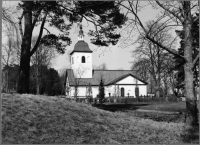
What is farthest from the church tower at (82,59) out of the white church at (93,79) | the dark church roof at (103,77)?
the dark church roof at (103,77)

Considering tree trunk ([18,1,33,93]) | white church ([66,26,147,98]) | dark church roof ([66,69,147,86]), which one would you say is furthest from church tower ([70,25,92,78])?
tree trunk ([18,1,33,93])

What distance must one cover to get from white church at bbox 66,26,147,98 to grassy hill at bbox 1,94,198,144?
4455 centimetres

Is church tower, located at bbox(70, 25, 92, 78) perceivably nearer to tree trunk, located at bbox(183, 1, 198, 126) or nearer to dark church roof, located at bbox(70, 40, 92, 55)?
dark church roof, located at bbox(70, 40, 92, 55)

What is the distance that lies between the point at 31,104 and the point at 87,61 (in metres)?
50.4

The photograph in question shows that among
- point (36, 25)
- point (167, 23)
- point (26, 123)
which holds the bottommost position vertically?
point (26, 123)

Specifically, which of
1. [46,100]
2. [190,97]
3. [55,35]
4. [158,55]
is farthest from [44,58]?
[190,97]

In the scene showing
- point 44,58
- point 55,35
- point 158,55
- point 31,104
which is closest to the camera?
point 31,104

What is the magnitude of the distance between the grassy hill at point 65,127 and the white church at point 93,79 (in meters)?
44.6

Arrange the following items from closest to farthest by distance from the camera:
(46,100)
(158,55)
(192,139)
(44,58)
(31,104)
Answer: (192,139) → (31,104) → (46,100) → (44,58) → (158,55)

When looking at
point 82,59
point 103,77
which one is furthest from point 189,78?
point 103,77

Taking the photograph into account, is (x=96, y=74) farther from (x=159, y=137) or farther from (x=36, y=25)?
(x=159, y=137)

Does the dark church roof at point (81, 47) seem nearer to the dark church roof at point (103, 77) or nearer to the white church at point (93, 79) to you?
the white church at point (93, 79)

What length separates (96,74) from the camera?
61281 millimetres

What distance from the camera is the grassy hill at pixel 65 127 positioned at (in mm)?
7020
